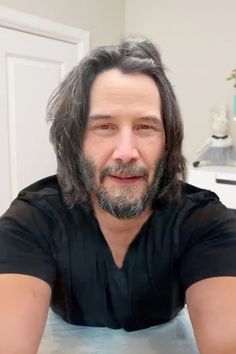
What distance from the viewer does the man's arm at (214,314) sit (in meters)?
0.62

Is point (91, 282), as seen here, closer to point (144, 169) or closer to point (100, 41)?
point (144, 169)

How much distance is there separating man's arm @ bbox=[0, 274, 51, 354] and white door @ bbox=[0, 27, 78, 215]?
42.8 inches

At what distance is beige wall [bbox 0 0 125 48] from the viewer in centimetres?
176

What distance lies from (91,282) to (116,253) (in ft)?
0.27

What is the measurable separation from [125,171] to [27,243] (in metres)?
0.25

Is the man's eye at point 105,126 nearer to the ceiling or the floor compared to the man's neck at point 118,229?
nearer to the ceiling

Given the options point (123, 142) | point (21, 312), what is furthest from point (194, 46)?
point (21, 312)

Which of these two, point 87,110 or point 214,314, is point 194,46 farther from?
point 214,314

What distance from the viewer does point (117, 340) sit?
0.79 m

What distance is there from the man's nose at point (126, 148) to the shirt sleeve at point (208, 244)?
0.20m

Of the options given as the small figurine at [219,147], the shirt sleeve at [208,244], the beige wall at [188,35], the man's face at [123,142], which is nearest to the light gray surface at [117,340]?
the shirt sleeve at [208,244]

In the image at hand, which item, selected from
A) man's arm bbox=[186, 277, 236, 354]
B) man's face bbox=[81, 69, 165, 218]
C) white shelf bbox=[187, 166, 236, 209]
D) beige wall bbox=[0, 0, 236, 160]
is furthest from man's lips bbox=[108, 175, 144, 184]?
beige wall bbox=[0, 0, 236, 160]

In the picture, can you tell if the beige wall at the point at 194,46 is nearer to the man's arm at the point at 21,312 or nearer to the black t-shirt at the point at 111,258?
the black t-shirt at the point at 111,258

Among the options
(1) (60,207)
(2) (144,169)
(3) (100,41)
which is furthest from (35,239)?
(3) (100,41)
